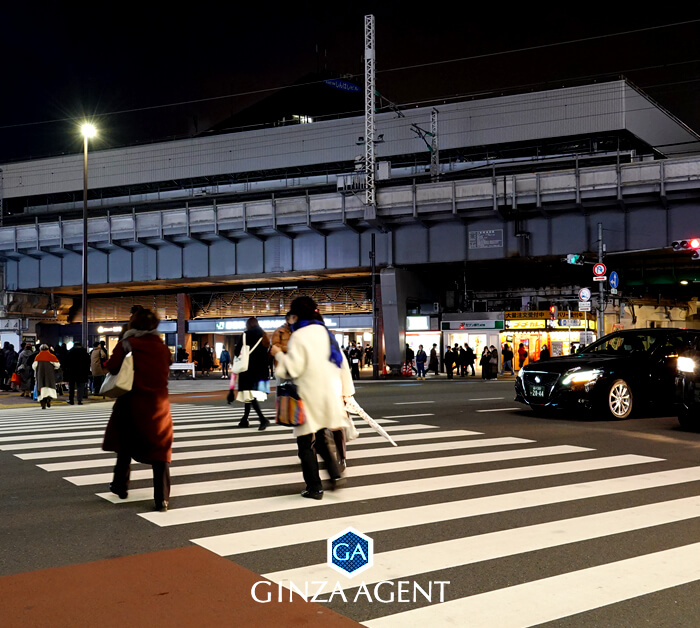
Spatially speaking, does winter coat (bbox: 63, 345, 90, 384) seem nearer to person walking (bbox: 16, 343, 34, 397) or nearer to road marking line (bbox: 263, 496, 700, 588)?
person walking (bbox: 16, 343, 34, 397)

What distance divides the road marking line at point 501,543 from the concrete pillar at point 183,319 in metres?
46.5

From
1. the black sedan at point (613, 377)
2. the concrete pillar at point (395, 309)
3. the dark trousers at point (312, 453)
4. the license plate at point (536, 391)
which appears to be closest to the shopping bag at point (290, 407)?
the dark trousers at point (312, 453)

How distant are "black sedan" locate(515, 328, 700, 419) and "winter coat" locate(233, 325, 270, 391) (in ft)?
16.2

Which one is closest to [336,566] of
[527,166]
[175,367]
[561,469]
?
[561,469]

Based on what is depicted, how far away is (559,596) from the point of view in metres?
4.25

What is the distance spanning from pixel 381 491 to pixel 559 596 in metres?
3.11

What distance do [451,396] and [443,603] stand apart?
55.5 ft

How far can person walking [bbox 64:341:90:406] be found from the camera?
62.0 ft

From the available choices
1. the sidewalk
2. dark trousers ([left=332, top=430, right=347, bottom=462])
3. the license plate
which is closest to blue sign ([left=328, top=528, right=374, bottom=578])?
the sidewalk

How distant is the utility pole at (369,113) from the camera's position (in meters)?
36.6

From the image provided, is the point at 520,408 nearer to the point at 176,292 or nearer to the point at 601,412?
the point at 601,412

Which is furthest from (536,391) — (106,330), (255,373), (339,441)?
(106,330)

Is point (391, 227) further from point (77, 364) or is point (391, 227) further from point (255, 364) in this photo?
point (255, 364)

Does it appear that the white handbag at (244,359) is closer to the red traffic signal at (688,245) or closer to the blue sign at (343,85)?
the red traffic signal at (688,245)
